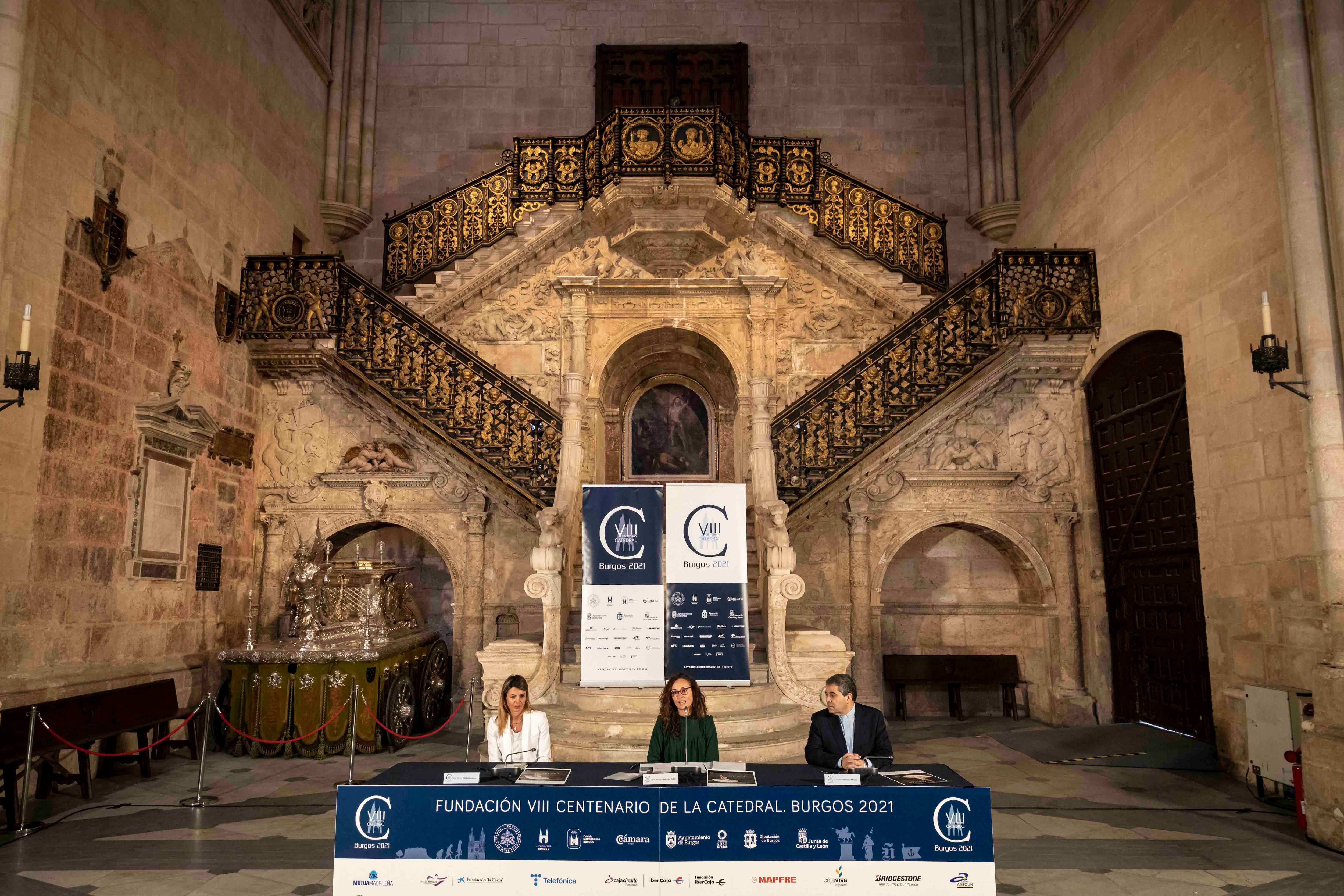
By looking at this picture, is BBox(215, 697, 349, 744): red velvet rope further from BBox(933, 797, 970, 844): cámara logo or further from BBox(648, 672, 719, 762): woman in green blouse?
BBox(933, 797, 970, 844): cámara logo

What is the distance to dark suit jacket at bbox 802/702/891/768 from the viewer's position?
4.42 metres

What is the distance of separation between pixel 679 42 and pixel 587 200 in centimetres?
458

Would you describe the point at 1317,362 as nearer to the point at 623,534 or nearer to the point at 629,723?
the point at 623,534

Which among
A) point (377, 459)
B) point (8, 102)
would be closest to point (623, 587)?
point (377, 459)

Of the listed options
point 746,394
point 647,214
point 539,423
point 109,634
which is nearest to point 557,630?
point 539,423

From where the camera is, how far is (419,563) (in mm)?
11562

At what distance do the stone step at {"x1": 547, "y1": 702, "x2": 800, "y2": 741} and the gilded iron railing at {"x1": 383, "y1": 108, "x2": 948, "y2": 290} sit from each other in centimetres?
642

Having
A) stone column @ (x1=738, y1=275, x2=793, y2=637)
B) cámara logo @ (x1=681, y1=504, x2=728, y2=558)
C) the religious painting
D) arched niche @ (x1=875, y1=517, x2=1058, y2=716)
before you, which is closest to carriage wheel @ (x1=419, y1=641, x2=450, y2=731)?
the religious painting

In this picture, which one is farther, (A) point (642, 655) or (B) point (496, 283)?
(B) point (496, 283)

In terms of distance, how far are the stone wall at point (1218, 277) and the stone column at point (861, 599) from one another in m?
2.48

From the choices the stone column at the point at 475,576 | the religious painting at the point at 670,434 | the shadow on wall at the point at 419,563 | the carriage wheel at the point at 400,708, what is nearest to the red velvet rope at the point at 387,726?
the carriage wheel at the point at 400,708

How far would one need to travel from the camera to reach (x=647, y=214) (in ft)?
34.3

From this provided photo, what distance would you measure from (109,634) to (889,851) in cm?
692

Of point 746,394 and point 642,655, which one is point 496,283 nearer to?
point 746,394
